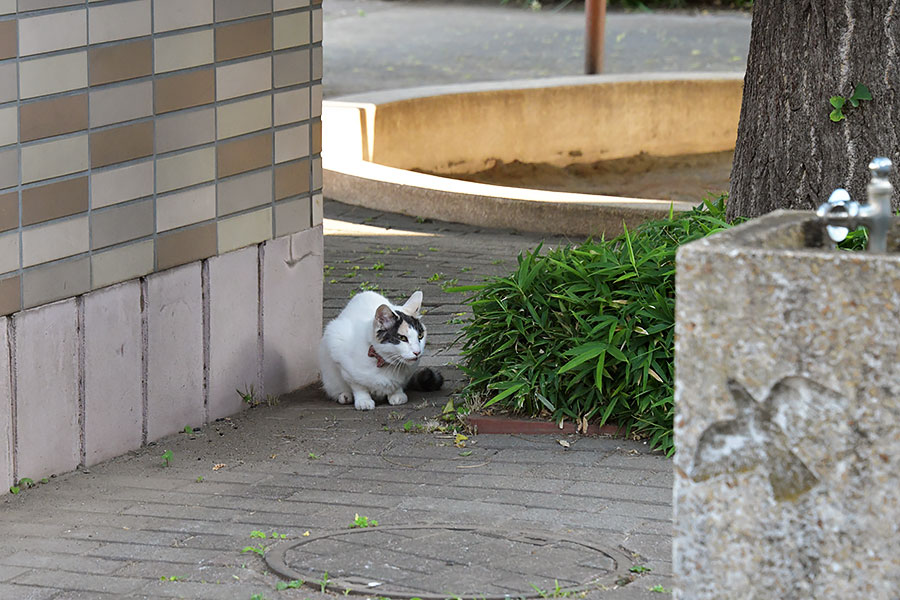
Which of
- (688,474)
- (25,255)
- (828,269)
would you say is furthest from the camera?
(25,255)

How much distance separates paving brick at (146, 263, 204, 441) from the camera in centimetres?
528

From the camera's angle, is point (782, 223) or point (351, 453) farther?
point (351, 453)

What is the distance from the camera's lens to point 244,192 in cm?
568

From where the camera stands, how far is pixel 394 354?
567 centimetres

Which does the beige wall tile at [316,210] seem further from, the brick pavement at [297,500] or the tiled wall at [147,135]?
the brick pavement at [297,500]

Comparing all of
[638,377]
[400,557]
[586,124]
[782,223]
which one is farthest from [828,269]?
[586,124]

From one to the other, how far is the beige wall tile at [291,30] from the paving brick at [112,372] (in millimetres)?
1259

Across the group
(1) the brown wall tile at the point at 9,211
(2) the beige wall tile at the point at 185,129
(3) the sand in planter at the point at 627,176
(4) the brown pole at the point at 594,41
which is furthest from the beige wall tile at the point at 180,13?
(4) the brown pole at the point at 594,41

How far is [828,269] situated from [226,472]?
281 cm

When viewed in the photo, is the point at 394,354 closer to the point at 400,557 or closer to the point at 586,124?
the point at 400,557

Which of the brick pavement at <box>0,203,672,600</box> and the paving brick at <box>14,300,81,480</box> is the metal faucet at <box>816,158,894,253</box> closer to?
the brick pavement at <box>0,203,672,600</box>

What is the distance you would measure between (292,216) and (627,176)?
6582mm

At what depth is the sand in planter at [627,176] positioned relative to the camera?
11570 millimetres

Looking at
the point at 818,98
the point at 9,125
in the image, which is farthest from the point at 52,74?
the point at 818,98
